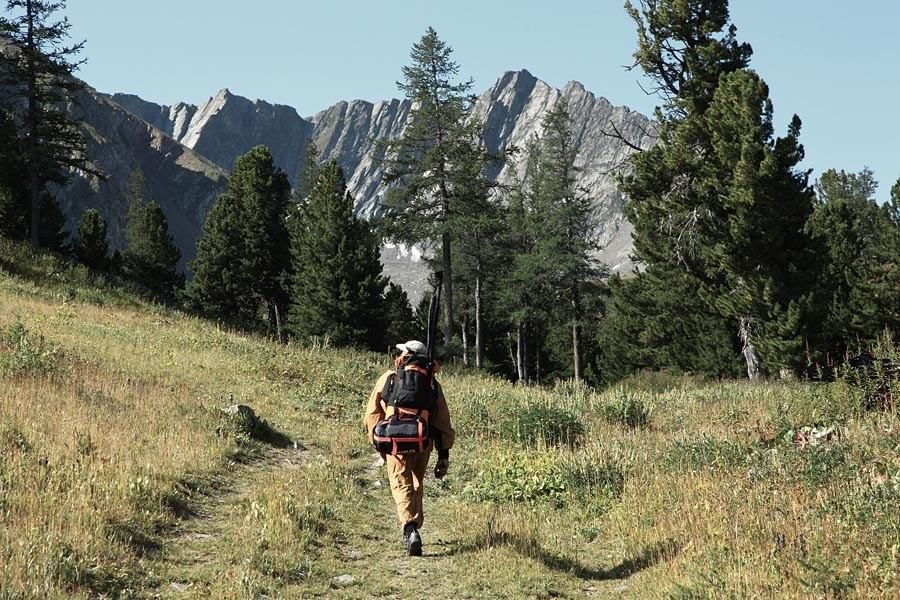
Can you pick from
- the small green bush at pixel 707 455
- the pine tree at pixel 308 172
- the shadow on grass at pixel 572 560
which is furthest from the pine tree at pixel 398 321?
the shadow on grass at pixel 572 560

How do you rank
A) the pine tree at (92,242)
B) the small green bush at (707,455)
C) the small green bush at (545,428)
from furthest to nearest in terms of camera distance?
the pine tree at (92,242)
the small green bush at (545,428)
the small green bush at (707,455)

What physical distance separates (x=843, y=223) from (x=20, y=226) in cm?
4490

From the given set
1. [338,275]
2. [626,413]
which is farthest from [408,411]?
[338,275]

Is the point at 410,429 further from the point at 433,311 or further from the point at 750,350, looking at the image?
the point at 750,350

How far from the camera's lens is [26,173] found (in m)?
35.9

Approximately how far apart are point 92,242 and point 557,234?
117ft

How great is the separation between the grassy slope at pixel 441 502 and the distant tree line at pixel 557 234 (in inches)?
160

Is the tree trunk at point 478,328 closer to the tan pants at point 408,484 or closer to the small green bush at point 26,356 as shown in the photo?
the small green bush at point 26,356

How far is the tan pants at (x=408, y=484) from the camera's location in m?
6.55

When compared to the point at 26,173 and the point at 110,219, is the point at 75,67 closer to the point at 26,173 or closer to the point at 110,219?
the point at 26,173

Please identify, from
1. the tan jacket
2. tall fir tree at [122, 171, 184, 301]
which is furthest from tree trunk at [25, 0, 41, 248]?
the tan jacket

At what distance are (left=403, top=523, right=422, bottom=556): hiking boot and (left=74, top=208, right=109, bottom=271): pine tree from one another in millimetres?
48481

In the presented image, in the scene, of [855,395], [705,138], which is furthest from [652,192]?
[855,395]

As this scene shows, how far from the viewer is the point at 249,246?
3872 cm
